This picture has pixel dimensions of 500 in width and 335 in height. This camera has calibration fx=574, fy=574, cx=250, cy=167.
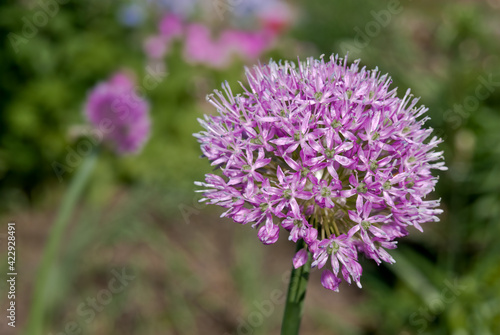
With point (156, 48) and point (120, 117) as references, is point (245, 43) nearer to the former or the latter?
point (156, 48)

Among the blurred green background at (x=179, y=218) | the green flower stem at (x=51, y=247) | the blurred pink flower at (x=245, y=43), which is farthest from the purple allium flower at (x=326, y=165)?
the blurred pink flower at (x=245, y=43)

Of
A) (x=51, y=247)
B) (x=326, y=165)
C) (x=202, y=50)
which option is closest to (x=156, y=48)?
(x=202, y=50)

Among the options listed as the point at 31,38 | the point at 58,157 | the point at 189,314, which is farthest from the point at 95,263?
the point at 31,38

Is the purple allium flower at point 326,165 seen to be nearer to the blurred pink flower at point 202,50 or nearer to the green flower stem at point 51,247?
the green flower stem at point 51,247

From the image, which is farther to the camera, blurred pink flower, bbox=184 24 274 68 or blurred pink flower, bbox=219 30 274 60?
blurred pink flower, bbox=219 30 274 60

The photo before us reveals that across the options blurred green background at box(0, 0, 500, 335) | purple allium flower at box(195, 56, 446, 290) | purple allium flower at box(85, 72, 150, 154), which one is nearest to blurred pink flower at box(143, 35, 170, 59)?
blurred green background at box(0, 0, 500, 335)

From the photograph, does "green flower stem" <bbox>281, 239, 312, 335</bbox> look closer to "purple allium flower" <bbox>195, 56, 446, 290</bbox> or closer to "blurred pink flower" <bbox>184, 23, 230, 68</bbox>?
"purple allium flower" <bbox>195, 56, 446, 290</bbox>

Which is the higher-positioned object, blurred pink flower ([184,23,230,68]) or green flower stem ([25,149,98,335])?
blurred pink flower ([184,23,230,68])
